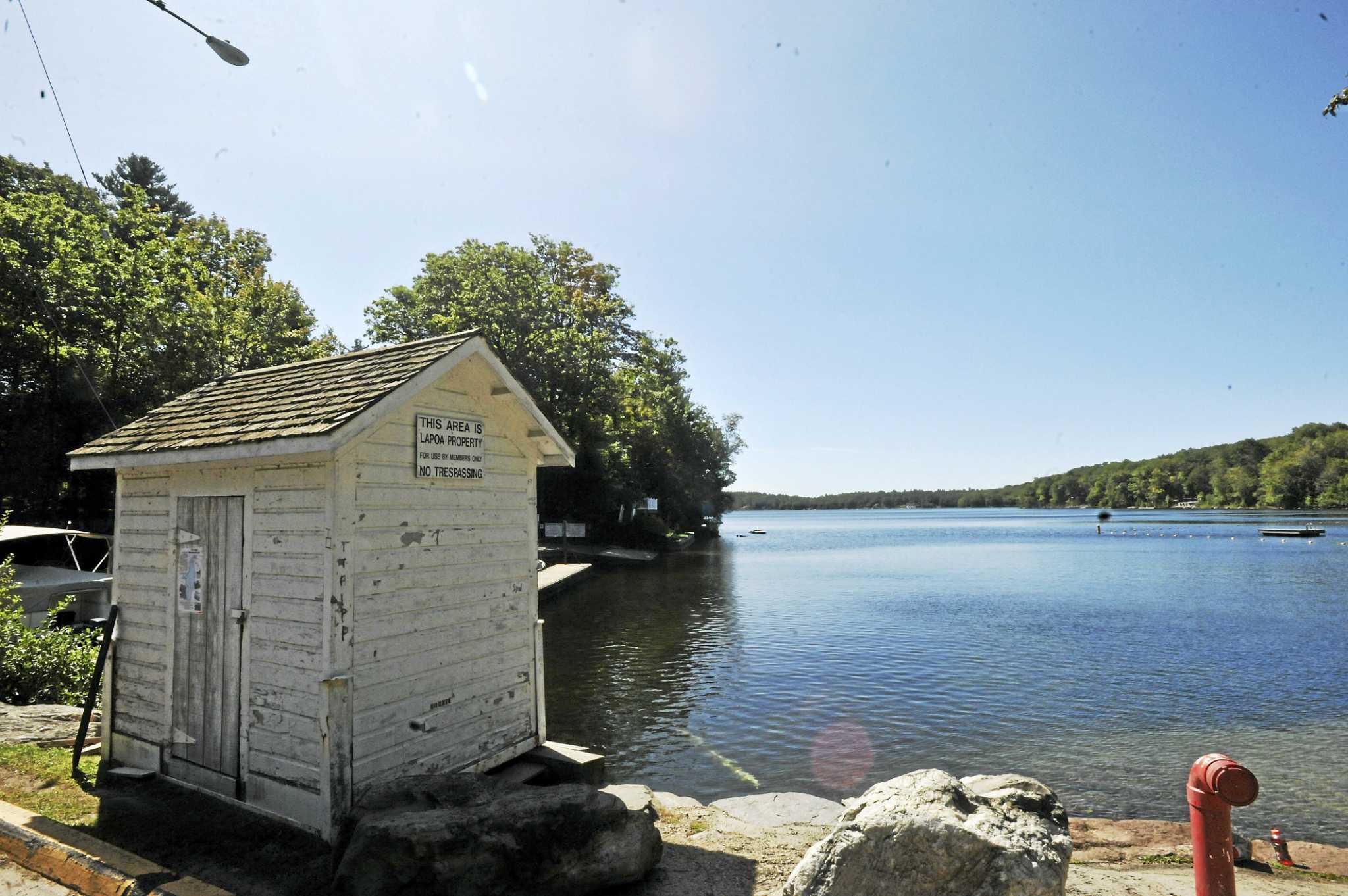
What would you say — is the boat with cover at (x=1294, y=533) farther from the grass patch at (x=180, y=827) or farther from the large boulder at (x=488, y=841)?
the grass patch at (x=180, y=827)

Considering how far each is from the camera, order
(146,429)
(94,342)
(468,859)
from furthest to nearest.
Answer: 1. (94,342)
2. (146,429)
3. (468,859)

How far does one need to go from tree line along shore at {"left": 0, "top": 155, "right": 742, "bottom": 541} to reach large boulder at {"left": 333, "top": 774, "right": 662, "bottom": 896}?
16.9 metres

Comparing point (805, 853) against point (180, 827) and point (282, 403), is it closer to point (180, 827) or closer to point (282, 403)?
point (180, 827)

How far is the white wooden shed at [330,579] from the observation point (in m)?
5.59

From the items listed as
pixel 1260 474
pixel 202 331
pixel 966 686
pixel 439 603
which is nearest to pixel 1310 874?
pixel 439 603

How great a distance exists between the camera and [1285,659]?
18312 mm

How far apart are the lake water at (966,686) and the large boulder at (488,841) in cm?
478

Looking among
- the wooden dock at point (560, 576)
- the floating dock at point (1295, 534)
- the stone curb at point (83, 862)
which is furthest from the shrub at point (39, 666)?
the floating dock at point (1295, 534)

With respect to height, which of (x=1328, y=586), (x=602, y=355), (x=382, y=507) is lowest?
(x=1328, y=586)

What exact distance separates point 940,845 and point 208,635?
6.15m

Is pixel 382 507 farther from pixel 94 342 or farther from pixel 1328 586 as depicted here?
pixel 1328 586

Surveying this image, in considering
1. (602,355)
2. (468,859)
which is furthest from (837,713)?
(602,355)

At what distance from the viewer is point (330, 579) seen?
18.0ft

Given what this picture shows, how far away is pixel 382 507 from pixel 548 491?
118 ft
